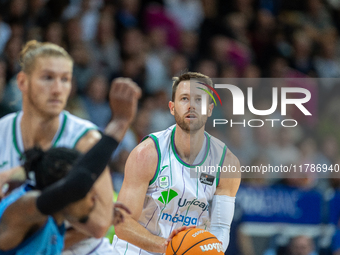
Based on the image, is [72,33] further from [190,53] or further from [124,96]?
[124,96]

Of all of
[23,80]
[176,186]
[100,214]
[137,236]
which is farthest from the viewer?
[23,80]

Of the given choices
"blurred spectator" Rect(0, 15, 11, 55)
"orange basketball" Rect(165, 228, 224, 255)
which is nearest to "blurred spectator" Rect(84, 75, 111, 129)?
"blurred spectator" Rect(0, 15, 11, 55)

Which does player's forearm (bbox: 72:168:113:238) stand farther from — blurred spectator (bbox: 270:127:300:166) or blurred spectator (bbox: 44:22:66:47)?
blurred spectator (bbox: 44:22:66:47)

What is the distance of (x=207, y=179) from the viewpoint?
169 inches

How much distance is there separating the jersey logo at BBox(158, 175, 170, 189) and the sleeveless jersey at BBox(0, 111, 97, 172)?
0.84 meters

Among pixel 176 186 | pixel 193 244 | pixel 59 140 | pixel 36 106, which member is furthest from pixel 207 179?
A: pixel 36 106

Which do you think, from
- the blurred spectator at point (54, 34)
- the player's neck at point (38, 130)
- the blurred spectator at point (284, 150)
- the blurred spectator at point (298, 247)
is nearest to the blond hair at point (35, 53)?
the player's neck at point (38, 130)

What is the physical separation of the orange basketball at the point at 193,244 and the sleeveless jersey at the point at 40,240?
1025 mm

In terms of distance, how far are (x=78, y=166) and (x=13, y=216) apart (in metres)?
0.50

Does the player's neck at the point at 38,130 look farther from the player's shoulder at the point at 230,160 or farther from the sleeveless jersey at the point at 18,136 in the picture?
the player's shoulder at the point at 230,160

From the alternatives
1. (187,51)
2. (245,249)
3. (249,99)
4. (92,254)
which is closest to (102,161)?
(92,254)

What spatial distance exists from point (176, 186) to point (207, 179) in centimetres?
31

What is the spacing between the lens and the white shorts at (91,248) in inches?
175

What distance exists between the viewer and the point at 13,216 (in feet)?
9.18
